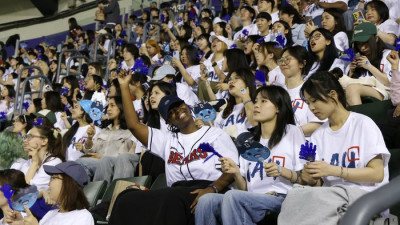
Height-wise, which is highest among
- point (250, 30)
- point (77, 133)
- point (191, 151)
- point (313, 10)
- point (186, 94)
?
Result: point (313, 10)

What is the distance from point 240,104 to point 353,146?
74.1 inches

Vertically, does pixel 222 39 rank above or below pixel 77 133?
above

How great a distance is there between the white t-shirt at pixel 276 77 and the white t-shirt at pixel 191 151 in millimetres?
1859

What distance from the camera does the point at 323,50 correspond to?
5699 millimetres

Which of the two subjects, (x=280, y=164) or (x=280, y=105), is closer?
(x=280, y=164)

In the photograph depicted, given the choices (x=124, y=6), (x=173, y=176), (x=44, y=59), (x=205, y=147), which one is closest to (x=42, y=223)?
(x=173, y=176)

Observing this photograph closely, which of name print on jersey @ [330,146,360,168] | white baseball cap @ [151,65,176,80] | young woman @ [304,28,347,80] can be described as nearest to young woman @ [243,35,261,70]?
white baseball cap @ [151,65,176,80]

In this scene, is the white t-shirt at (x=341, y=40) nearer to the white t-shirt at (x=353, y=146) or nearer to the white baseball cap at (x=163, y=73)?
the white baseball cap at (x=163, y=73)

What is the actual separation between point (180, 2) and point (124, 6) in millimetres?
2684

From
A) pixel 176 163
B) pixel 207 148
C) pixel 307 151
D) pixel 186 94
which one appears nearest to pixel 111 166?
pixel 186 94

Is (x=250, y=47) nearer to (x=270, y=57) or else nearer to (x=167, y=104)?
(x=270, y=57)

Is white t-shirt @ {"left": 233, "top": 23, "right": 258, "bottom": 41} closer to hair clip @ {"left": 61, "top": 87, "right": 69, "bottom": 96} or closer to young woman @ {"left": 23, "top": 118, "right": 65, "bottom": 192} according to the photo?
hair clip @ {"left": 61, "top": 87, "right": 69, "bottom": 96}

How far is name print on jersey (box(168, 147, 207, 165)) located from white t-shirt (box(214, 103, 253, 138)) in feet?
2.40

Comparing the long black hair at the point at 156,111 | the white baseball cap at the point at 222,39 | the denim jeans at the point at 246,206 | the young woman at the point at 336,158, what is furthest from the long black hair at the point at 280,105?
the white baseball cap at the point at 222,39
